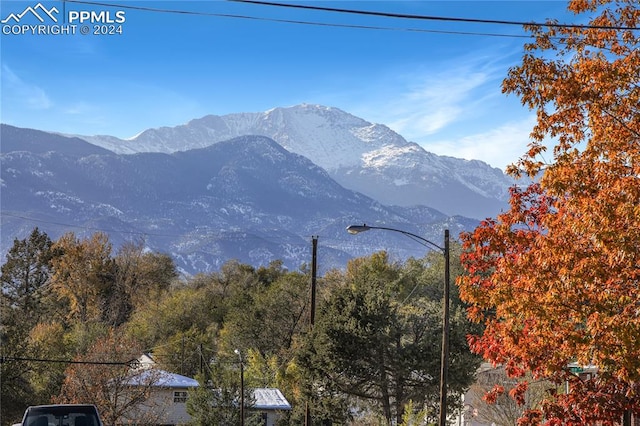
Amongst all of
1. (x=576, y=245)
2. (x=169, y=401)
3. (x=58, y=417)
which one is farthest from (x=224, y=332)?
(x=576, y=245)

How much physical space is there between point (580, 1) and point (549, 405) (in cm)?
789

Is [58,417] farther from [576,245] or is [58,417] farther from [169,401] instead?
[169,401]

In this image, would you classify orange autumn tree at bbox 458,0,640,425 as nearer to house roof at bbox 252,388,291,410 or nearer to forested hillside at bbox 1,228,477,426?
forested hillside at bbox 1,228,477,426

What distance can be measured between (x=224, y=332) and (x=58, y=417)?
201 feet

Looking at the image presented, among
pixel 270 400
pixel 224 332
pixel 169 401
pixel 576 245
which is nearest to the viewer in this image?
pixel 576 245

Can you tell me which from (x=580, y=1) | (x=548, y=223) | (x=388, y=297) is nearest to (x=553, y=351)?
(x=548, y=223)

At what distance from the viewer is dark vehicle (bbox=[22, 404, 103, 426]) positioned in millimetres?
19688

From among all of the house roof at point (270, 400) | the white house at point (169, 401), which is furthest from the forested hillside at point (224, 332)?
the white house at point (169, 401)

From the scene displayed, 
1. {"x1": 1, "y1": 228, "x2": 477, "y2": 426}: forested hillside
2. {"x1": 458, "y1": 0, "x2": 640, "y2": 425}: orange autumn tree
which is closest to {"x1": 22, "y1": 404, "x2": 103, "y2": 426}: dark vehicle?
{"x1": 458, "y1": 0, "x2": 640, "y2": 425}: orange autumn tree

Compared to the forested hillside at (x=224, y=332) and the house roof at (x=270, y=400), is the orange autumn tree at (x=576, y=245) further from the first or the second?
the house roof at (x=270, y=400)

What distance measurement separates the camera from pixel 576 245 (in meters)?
13.9

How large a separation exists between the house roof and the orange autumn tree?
3977 cm

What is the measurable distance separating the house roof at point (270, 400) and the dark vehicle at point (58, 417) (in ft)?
112

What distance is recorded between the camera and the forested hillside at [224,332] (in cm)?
4325
